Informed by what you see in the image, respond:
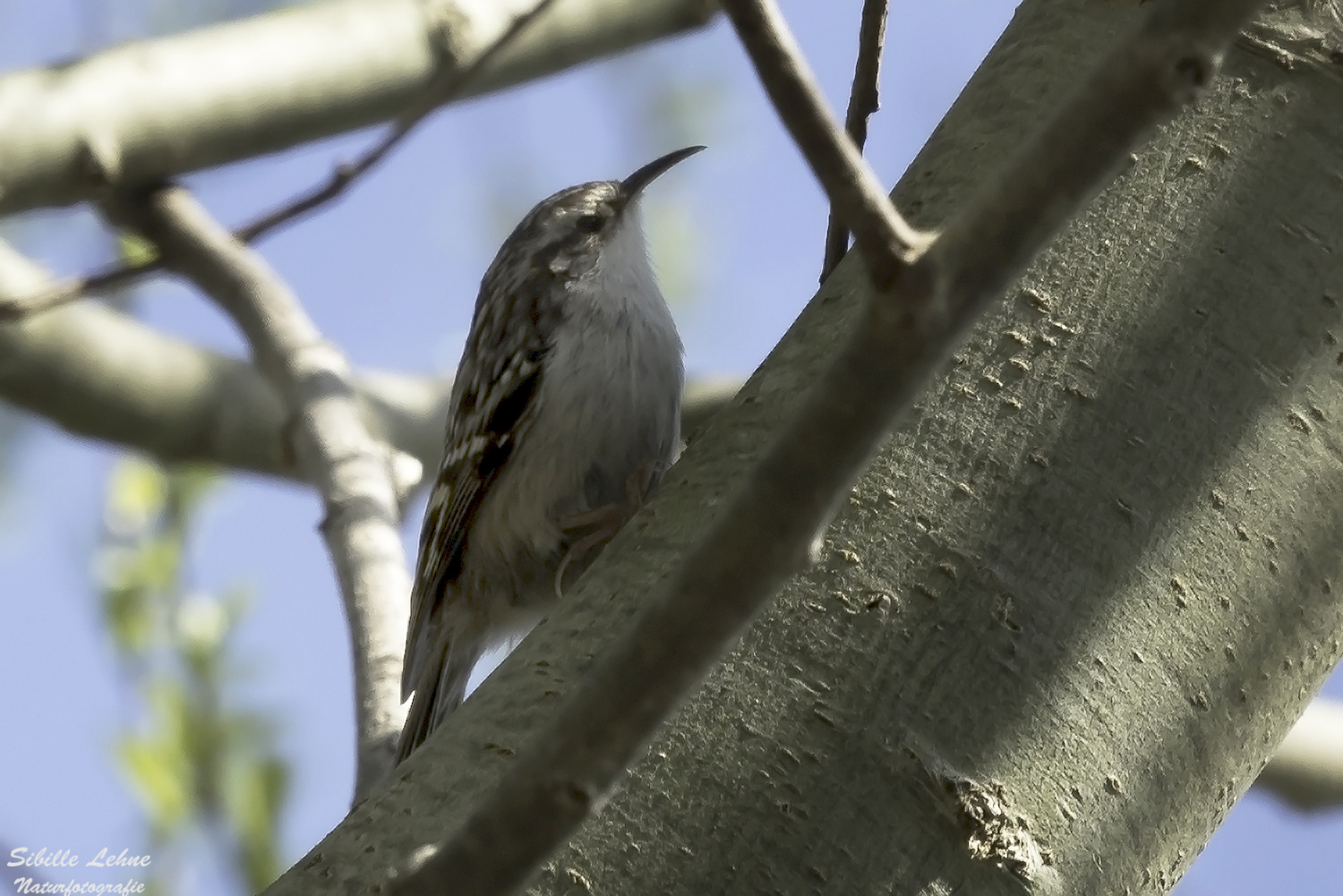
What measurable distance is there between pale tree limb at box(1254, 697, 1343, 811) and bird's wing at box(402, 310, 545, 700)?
241 cm

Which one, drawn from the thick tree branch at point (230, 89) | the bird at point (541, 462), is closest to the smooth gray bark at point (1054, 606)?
the bird at point (541, 462)

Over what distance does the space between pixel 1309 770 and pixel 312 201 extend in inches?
130

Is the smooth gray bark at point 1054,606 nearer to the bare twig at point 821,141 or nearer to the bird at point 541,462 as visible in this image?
the bare twig at point 821,141

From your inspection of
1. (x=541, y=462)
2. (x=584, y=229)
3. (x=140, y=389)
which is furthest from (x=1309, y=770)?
(x=140, y=389)

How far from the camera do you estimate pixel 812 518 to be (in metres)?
1.21

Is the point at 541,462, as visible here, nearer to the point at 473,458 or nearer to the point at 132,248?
the point at 473,458

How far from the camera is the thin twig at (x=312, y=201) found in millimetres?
2256

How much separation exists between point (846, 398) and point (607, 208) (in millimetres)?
3303

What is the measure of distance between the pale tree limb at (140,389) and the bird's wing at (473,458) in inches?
13.8

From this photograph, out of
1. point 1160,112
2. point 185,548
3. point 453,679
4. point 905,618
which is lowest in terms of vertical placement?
point 185,548

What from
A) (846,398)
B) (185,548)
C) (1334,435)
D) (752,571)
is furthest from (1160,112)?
(185,548)

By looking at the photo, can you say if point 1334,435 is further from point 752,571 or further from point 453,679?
point 453,679

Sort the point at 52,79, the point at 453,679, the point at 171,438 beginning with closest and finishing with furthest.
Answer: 1. the point at 52,79
2. the point at 453,679
3. the point at 171,438

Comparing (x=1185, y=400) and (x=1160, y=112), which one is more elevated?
(x=1160, y=112)
